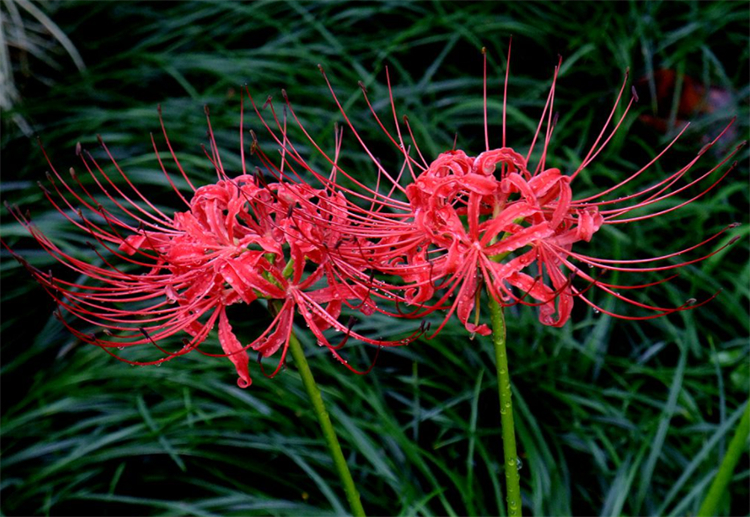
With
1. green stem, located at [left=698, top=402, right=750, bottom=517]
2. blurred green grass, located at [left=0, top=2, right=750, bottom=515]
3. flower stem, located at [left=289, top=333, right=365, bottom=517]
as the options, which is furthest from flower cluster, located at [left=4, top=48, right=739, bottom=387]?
blurred green grass, located at [left=0, top=2, right=750, bottom=515]

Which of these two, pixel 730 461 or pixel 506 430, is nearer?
pixel 506 430

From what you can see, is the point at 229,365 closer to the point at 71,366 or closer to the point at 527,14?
the point at 71,366

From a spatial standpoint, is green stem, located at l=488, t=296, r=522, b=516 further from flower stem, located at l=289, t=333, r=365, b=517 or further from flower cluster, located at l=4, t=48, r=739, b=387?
flower stem, located at l=289, t=333, r=365, b=517

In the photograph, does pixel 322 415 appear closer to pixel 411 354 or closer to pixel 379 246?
pixel 379 246

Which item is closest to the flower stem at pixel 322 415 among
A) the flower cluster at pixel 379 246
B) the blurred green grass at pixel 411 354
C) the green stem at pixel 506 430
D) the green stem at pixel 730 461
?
the flower cluster at pixel 379 246

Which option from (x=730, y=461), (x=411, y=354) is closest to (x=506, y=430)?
(x=730, y=461)

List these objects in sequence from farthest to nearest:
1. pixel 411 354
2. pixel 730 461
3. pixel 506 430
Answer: pixel 411 354 → pixel 730 461 → pixel 506 430

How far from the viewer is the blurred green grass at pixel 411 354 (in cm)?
173

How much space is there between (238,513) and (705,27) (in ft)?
7.13

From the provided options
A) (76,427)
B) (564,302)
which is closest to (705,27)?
(564,302)

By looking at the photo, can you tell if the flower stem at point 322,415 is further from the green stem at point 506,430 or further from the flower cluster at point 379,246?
the green stem at point 506,430

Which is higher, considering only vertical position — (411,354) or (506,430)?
(411,354)

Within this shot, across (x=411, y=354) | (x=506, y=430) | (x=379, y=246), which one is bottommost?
(x=506, y=430)

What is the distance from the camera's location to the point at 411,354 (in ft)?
6.31
